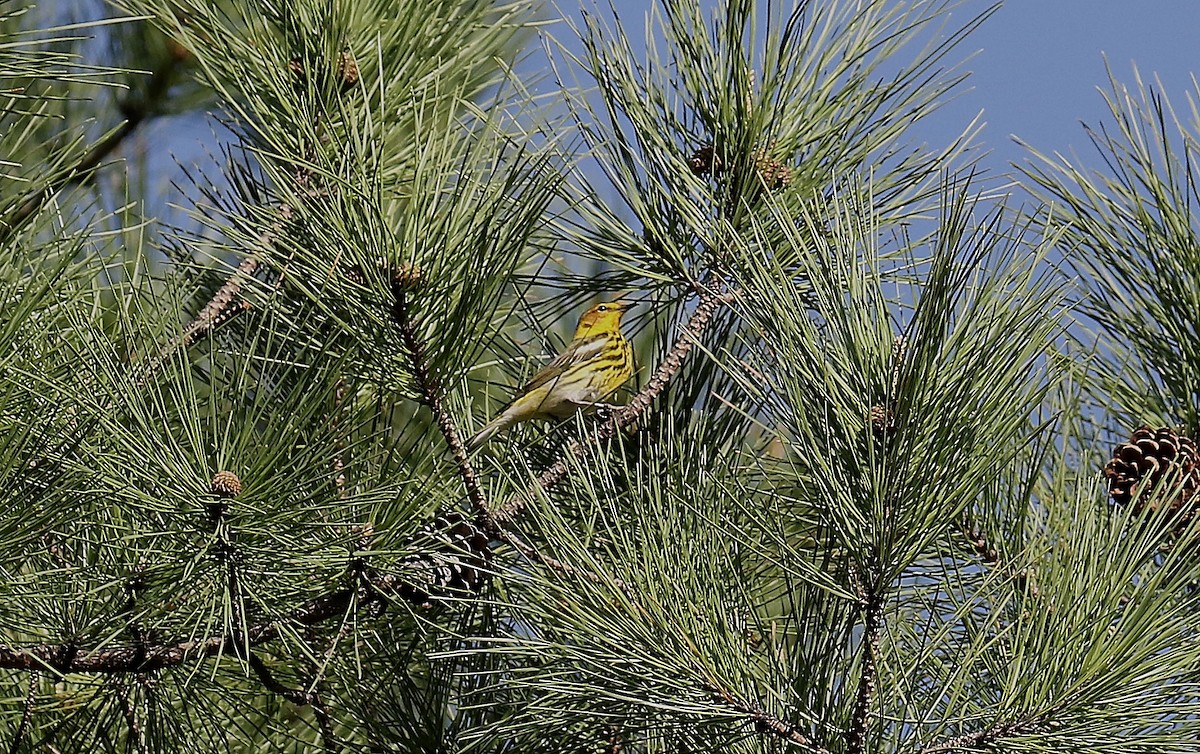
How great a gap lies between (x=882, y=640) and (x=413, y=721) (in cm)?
46

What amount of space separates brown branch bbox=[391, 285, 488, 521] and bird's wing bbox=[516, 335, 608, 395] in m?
0.28

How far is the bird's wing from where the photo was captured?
1524 millimetres

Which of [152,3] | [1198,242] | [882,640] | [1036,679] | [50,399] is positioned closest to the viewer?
[1036,679]

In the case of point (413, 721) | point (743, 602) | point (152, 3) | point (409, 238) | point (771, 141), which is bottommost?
point (413, 721)

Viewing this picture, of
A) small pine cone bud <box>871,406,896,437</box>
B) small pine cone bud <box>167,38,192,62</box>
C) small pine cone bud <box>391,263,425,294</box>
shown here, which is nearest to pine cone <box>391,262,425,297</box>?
small pine cone bud <box>391,263,425,294</box>

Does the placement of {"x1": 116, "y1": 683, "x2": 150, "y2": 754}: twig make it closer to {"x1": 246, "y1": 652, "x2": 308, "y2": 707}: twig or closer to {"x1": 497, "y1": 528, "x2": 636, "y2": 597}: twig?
{"x1": 246, "y1": 652, "x2": 308, "y2": 707}: twig

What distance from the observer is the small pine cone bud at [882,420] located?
3.35 feet

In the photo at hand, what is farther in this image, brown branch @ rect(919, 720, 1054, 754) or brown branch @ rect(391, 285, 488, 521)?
brown branch @ rect(391, 285, 488, 521)

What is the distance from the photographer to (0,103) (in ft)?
5.68

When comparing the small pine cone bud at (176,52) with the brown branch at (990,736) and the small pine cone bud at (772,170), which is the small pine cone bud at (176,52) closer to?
the small pine cone bud at (772,170)

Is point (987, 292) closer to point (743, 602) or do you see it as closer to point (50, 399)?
point (743, 602)

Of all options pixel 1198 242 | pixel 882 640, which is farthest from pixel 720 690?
pixel 1198 242

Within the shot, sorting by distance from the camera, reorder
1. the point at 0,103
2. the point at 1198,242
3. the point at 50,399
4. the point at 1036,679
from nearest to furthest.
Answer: the point at 1036,679 < the point at 50,399 < the point at 1198,242 < the point at 0,103

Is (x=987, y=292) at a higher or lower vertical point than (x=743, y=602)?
higher
